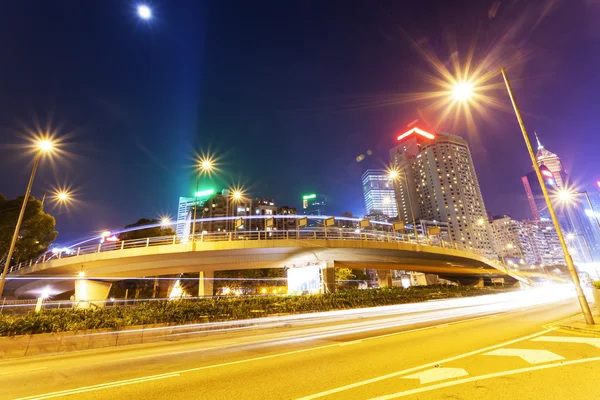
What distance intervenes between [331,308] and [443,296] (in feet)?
59.3

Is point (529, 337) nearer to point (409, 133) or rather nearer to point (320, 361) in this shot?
point (320, 361)

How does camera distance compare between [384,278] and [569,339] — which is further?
[384,278]

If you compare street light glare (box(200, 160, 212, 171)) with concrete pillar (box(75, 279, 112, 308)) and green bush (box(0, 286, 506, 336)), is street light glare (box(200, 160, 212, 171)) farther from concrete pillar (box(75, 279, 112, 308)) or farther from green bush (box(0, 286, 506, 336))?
concrete pillar (box(75, 279, 112, 308))

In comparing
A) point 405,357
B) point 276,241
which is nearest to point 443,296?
point 276,241

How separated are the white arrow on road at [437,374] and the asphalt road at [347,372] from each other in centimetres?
2

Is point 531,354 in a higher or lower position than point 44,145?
lower

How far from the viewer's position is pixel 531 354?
24.6 feet

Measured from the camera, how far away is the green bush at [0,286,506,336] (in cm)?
1462

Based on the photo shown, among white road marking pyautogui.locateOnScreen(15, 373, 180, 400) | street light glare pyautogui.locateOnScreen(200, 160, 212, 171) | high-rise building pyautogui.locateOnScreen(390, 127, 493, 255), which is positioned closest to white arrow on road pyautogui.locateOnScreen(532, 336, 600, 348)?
white road marking pyautogui.locateOnScreen(15, 373, 180, 400)

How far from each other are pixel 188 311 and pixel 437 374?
16604 mm

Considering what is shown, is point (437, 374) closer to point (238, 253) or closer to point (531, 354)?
point (531, 354)

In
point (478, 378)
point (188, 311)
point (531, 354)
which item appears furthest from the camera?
point (188, 311)

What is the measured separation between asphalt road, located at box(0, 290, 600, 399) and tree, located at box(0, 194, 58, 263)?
46.8 m

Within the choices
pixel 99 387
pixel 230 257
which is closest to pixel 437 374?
pixel 99 387
